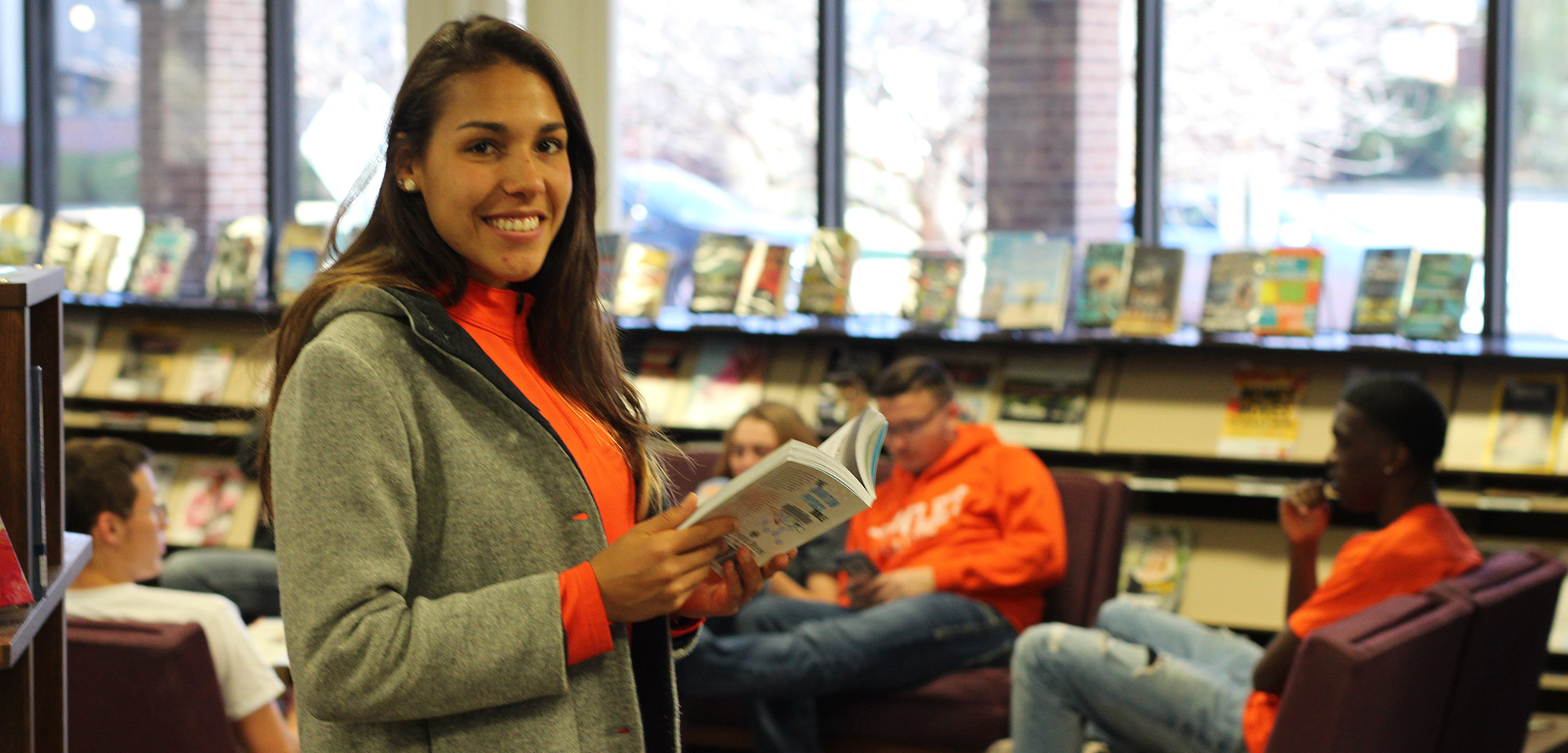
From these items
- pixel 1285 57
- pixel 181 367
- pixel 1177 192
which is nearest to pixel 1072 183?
pixel 1177 192

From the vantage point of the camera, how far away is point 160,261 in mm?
5773

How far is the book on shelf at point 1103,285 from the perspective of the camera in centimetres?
446

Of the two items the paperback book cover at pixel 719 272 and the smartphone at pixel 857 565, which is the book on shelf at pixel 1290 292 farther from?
the paperback book cover at pixel 719 272

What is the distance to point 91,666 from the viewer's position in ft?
7.36

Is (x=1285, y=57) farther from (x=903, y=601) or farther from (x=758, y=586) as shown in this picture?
(x=758, y=586)

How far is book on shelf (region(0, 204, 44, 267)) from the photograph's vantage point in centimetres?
585

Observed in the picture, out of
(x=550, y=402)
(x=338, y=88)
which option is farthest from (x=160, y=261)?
(x=550, y=402)

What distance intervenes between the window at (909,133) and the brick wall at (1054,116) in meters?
0.06

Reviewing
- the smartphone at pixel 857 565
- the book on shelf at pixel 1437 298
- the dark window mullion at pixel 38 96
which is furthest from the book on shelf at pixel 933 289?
the dark window mullion at pixel 38 96

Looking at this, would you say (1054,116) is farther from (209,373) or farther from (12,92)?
(12,92)

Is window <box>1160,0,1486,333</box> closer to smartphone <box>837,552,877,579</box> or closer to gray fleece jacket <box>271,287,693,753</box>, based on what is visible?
smartphone <box>837,552,877,579</box>

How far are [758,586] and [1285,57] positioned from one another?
375cm

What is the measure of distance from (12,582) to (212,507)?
4.49 m

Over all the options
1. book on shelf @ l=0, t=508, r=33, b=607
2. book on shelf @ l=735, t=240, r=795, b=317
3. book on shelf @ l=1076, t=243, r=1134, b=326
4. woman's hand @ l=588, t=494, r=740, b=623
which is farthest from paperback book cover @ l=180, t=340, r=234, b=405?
woman's hand @ l=588, t=494, r=740, b=623
